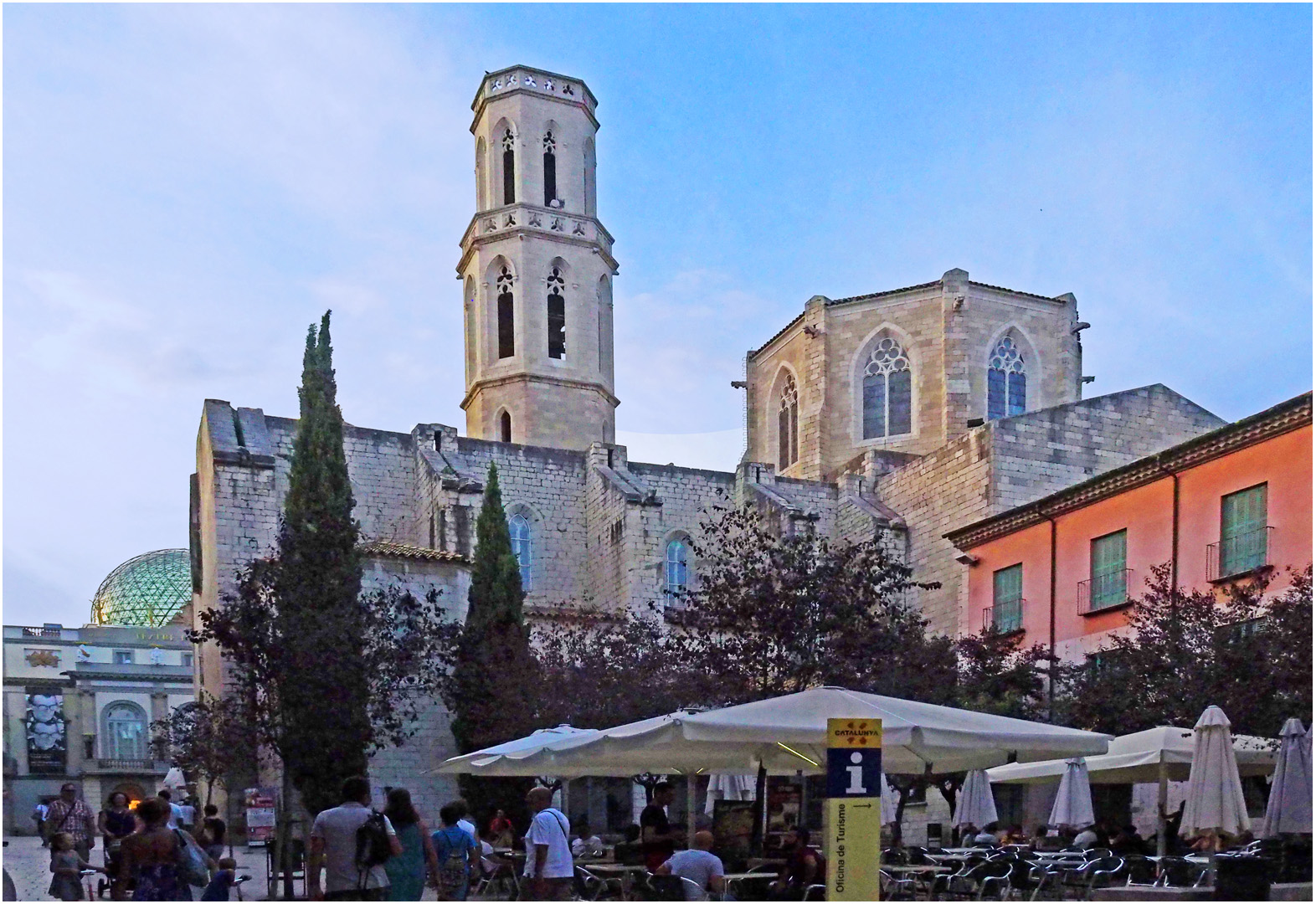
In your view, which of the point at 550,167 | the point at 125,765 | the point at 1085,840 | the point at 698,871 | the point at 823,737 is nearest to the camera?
the point at 698,871

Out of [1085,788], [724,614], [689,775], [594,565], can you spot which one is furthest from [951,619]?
[689,775]

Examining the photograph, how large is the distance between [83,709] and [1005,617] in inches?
1747

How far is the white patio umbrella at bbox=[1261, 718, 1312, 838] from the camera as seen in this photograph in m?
11.9

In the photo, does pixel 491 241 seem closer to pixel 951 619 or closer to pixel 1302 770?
pixel 951 619

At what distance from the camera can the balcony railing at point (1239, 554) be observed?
2038cm

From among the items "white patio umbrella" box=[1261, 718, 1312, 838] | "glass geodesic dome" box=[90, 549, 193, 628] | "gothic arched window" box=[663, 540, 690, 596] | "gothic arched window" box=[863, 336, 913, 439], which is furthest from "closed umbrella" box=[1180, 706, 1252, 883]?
"glass geodesic dome" box=[90, 549, 193, 628]

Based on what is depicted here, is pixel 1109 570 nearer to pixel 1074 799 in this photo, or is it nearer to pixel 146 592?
pixel 1074 799

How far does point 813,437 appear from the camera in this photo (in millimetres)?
40031

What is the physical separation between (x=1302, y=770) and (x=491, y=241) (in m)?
34.3

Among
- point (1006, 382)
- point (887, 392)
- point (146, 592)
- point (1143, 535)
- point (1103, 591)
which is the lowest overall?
point (146, 592)

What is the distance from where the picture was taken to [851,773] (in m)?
7.39

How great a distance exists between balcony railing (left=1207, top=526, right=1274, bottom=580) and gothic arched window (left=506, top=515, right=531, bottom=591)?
1820cm

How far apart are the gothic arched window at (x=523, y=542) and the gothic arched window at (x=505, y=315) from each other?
28.6ft

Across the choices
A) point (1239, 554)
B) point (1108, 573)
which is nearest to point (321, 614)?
point (1108, 573)
